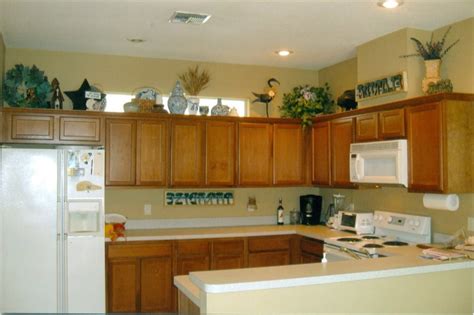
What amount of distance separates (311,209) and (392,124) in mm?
1770

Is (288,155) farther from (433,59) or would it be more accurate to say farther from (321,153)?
(433,59)

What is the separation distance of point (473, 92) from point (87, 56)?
3.81 m

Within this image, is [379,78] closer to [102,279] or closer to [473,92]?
[473,92]

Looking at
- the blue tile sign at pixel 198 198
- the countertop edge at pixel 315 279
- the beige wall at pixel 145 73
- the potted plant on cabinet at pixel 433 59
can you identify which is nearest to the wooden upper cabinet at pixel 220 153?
the blue tile sign at pixel 198 198

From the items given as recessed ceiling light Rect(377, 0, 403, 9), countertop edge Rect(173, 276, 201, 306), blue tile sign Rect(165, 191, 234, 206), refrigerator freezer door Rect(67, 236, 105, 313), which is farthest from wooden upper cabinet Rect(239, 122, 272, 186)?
countertop edge Rect(173, 276, 201, 306)

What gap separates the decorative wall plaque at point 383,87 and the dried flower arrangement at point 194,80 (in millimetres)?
1700

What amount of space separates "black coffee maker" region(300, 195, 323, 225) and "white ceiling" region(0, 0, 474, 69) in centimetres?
166

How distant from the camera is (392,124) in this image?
424 centimetres

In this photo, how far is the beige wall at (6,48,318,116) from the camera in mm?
5082

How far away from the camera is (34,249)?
14.2 ft

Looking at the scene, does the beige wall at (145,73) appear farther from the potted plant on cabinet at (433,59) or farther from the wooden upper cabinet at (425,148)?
the wooden upper cabinet at (425,148)

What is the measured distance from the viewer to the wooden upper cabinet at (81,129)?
15.6 ft

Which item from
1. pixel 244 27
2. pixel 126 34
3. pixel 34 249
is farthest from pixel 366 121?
pixel 34 249

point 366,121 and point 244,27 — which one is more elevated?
point 244,27
